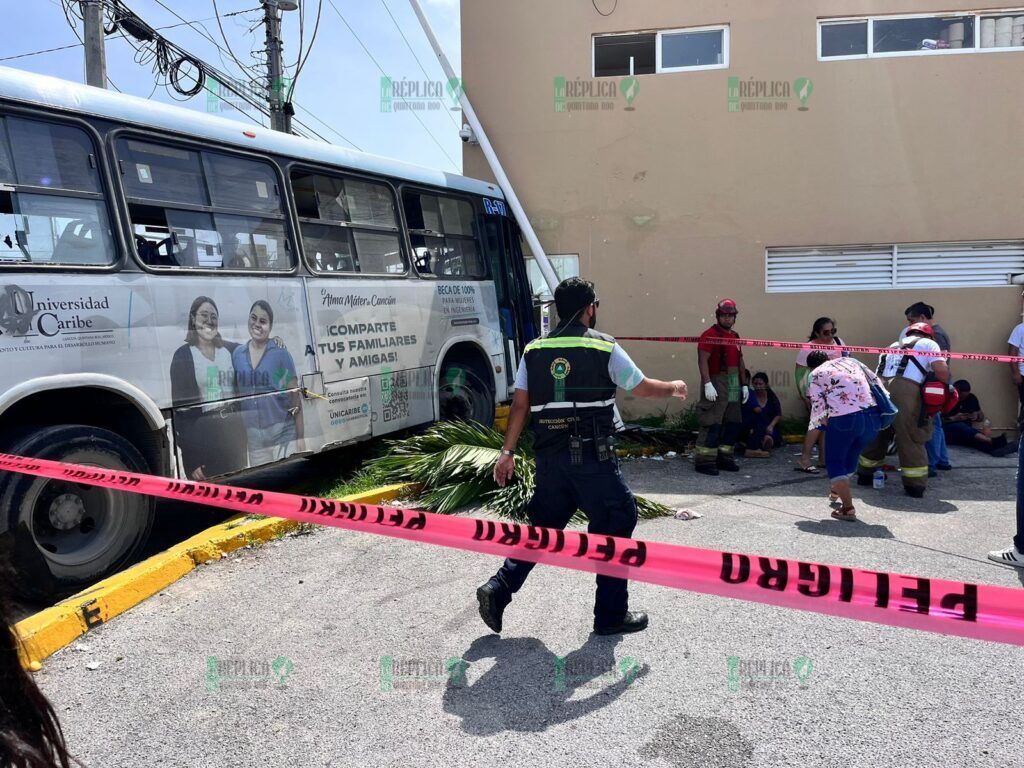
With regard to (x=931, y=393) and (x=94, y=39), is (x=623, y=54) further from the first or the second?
(x=94, y=39)

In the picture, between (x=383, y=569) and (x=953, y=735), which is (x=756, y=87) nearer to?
(x=383, y=569)

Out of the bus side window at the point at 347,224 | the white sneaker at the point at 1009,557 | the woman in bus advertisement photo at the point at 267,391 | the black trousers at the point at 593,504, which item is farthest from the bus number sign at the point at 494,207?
the white sneaker at the point at 1009,557

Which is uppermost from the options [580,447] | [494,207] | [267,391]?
[494,207]

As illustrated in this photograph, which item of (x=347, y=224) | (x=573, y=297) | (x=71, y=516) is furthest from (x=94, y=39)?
(x=573, y=297)

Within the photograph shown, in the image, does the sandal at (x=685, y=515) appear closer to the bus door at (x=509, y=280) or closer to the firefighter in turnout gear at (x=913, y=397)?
the firefighter in turnout gear at (x=913, y=397)

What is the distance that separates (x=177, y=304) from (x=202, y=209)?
73 centimetres

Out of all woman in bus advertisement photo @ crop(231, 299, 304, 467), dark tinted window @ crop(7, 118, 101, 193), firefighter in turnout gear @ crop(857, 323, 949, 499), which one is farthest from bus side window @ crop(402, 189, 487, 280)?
firefighter in turnout gear @ crop(857, 323, 949, 499)

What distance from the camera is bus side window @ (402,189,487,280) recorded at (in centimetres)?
716

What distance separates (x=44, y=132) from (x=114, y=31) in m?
8.72

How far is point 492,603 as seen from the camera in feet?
11.5

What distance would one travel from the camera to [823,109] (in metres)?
9.35

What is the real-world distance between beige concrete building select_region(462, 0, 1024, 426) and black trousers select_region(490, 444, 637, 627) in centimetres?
626

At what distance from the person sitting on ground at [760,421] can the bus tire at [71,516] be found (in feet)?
19.6

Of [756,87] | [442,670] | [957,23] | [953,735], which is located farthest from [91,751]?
[957,23]
